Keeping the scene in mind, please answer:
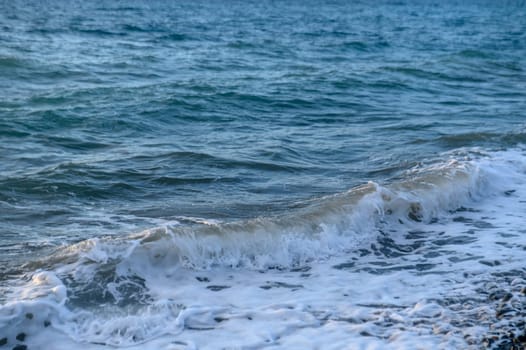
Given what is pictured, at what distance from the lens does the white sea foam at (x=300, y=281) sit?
5539mm

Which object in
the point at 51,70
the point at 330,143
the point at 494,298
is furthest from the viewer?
the point at 51,70

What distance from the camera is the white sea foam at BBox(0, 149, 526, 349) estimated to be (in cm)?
554

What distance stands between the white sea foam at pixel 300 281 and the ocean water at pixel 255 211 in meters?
0.02

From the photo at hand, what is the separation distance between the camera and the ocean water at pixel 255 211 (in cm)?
571

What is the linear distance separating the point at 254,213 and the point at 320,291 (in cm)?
190

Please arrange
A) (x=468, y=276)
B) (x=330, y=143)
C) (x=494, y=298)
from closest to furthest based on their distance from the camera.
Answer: (x=494, y=298) < (x=468, y=276) < (x=330, y=143)

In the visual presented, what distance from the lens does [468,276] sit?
664cm

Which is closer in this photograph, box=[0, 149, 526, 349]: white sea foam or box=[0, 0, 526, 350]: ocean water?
box=[0, 149, 526, 349]: white sea foam

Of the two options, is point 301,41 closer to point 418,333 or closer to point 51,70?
point 51,70

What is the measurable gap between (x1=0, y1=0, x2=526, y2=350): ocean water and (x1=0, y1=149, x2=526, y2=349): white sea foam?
20 mm

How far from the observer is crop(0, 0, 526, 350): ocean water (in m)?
5.71

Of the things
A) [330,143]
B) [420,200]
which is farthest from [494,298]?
[330,143]

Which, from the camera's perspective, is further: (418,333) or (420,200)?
(420,200)

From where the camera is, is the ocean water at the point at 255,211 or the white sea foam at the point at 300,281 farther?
the ocean water at the point at 255,211
